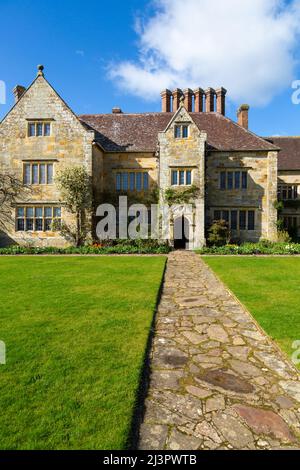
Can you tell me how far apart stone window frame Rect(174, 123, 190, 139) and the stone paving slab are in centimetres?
1712

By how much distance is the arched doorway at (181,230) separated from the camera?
22.8 m

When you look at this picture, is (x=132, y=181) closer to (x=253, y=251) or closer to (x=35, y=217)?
(x=35, y=217)

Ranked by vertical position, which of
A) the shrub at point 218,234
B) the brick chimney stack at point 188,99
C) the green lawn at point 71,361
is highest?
the brick chimney stack at point 188,99

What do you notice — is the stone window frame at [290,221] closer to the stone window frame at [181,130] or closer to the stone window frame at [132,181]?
the stone window frame at [181,130]

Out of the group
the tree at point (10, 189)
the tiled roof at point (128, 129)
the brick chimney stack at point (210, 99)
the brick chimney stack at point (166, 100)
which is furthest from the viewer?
the brick chimney stack at point (166, 100)

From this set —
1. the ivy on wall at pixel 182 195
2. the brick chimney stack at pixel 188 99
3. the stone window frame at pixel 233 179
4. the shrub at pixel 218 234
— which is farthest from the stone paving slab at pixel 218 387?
the brick chimney stack at pixel 188 99

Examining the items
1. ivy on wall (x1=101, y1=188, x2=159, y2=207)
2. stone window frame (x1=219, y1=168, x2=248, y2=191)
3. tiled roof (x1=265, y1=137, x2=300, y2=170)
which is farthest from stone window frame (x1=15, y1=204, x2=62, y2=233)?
tiled roof (x1=265, y1=137, x2=300, y2=170)

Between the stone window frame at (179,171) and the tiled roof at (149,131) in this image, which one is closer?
the stone window frame at (179,171)

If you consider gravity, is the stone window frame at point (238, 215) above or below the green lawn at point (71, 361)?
above

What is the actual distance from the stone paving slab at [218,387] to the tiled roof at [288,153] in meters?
25.6

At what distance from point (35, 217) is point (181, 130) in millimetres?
13187

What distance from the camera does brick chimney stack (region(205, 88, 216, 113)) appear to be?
1144 inches

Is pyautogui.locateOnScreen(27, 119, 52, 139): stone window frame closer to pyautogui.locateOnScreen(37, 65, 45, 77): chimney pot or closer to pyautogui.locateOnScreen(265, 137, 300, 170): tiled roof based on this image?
pyautogui.locateOnScreen(37, 65, 45, 77): chimney pot

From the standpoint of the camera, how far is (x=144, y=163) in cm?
2420
